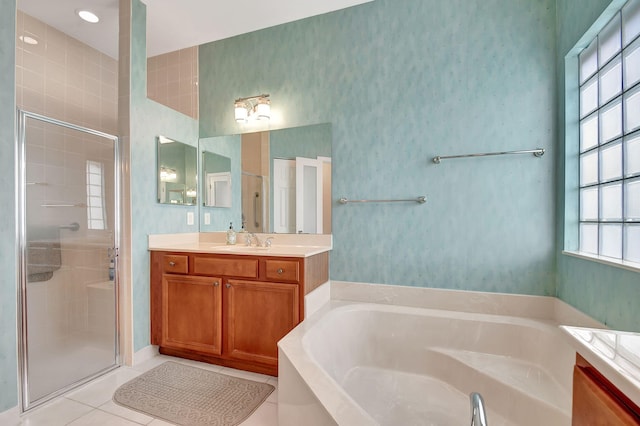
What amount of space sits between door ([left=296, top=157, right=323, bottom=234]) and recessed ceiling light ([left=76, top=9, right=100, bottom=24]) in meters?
2.06

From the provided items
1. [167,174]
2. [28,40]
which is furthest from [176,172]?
[28,40]

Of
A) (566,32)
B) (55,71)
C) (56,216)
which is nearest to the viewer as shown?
(566,32)

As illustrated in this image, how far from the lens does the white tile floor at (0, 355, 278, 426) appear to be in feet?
5.09

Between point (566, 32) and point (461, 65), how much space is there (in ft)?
1.87

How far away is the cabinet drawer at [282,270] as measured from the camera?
1.90 m

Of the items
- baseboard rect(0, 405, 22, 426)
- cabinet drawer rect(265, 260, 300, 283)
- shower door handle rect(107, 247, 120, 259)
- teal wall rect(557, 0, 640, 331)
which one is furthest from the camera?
shower door handle rect(107, 247, 120, 259)

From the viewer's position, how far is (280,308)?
1.93 metres

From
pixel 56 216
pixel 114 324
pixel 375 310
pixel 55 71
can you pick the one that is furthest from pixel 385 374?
pixel 55 71

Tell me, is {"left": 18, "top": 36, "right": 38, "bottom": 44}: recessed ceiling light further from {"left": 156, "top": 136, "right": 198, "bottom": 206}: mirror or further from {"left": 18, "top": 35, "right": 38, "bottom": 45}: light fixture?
{"left": 156, "top": 136, "right": 198, "bottom": 206}: mirror

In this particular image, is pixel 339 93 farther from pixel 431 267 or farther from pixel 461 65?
pixel 431 267

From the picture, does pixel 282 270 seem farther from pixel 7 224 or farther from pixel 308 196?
pixel 7 224

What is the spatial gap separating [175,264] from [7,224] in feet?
3.09

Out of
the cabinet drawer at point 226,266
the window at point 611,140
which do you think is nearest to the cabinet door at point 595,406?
the window at point 611,140

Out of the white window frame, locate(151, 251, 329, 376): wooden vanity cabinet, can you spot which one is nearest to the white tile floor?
locate(151, 251, 329, 376): wooden vanity cabinet
